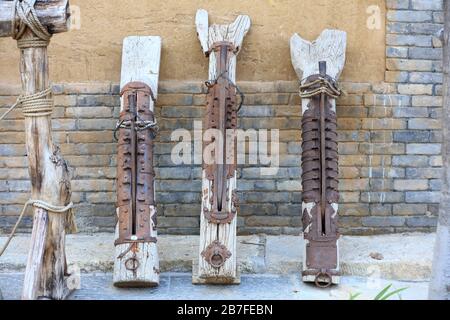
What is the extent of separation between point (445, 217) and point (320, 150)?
4.33ft

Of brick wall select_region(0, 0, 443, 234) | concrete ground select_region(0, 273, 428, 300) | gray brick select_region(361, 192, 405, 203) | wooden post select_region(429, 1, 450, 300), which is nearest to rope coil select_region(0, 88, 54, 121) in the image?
concrete ground select_region(0, 273, 428, 300)

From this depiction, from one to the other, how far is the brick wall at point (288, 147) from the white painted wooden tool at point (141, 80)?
1.14ft

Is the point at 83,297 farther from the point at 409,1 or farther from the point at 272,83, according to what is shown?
the point at 409,1

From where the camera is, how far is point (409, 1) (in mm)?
5770

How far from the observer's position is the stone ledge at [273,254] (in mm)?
5129

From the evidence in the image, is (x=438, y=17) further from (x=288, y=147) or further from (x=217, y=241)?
(x=217, y=241)

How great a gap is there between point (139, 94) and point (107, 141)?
72 centimetres

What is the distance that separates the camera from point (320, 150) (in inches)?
201

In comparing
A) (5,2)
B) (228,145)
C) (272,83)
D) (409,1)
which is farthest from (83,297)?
(409,1)

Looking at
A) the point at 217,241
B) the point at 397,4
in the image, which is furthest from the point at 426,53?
the point at 217,241

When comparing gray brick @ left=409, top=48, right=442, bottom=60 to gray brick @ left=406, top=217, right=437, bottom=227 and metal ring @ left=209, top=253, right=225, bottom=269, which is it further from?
metal ring @ left=209, top=253, right=225, bottom=269

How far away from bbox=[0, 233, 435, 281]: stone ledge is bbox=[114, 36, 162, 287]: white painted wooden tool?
18.5 inches

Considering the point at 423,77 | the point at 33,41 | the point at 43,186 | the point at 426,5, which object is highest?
the point at 426,5

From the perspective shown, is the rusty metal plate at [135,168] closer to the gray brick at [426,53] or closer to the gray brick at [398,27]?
the gray brick at [398,27]
